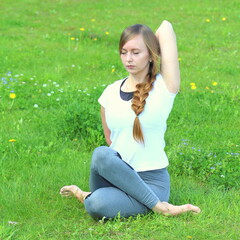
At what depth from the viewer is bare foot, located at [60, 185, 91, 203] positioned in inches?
171

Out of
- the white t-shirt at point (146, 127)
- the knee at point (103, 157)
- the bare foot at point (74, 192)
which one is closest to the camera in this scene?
the knee at point (103, 157)

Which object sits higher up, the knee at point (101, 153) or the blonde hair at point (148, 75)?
the blonde hair at point (148, 75)

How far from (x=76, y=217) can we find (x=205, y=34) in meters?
7.77

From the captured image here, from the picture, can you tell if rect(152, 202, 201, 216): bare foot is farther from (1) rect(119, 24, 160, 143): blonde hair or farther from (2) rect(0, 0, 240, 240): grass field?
(1) rect(119, 24, 160, 143): blonde hair

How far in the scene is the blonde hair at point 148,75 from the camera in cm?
402

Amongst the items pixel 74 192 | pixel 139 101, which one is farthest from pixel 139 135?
pixel 74 192

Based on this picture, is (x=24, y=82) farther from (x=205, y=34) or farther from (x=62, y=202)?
(x=205, y=34)

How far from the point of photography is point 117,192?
404cm

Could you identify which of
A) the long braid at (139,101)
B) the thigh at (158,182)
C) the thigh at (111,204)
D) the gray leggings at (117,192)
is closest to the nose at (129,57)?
the long braid at (139,101)

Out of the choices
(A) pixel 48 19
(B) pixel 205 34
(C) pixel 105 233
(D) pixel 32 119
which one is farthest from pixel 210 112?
(A) pixel 48 19

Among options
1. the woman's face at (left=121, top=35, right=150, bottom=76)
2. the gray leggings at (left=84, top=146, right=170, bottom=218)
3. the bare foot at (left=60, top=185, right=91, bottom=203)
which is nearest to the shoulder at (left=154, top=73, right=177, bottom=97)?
the woman's face at (left=121, top=35, right=150, bottom=76)

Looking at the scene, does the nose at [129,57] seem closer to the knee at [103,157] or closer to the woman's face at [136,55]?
the woman's face at [136,55]

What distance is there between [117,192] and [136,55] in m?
1.05

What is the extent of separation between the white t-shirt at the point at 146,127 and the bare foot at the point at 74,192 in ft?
1.63
